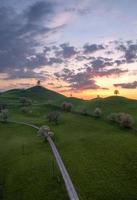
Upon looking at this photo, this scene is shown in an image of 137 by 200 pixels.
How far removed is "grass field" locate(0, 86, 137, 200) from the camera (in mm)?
76812

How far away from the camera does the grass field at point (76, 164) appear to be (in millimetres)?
76812

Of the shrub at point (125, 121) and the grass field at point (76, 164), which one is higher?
the shrub at point (125, 121)

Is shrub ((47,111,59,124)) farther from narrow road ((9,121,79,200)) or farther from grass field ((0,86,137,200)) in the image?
narrow road ((9,121,79,200))

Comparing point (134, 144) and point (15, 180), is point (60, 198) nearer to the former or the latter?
point (15, 180)

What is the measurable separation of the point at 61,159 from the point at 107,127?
2452 inches

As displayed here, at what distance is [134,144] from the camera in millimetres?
118062

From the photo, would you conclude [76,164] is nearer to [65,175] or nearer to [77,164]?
[77,164]

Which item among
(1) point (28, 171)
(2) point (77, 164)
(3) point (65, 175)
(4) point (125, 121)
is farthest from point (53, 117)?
(3) point (65, 175)

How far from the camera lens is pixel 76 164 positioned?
9681 centimetres

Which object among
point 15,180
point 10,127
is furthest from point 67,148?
point 10,127

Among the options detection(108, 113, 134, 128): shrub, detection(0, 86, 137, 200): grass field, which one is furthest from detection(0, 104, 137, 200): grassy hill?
detection(108, 113, 134, 128): shrub

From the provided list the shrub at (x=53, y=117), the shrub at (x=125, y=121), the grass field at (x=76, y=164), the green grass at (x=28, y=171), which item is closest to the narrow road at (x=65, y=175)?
the grass field at (x=76, y=164)

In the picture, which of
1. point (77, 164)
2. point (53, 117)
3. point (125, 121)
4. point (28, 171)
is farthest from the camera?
point (53, 117)

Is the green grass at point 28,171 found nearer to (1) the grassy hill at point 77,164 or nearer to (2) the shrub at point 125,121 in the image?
(1) the grassy hill at point 77,164
